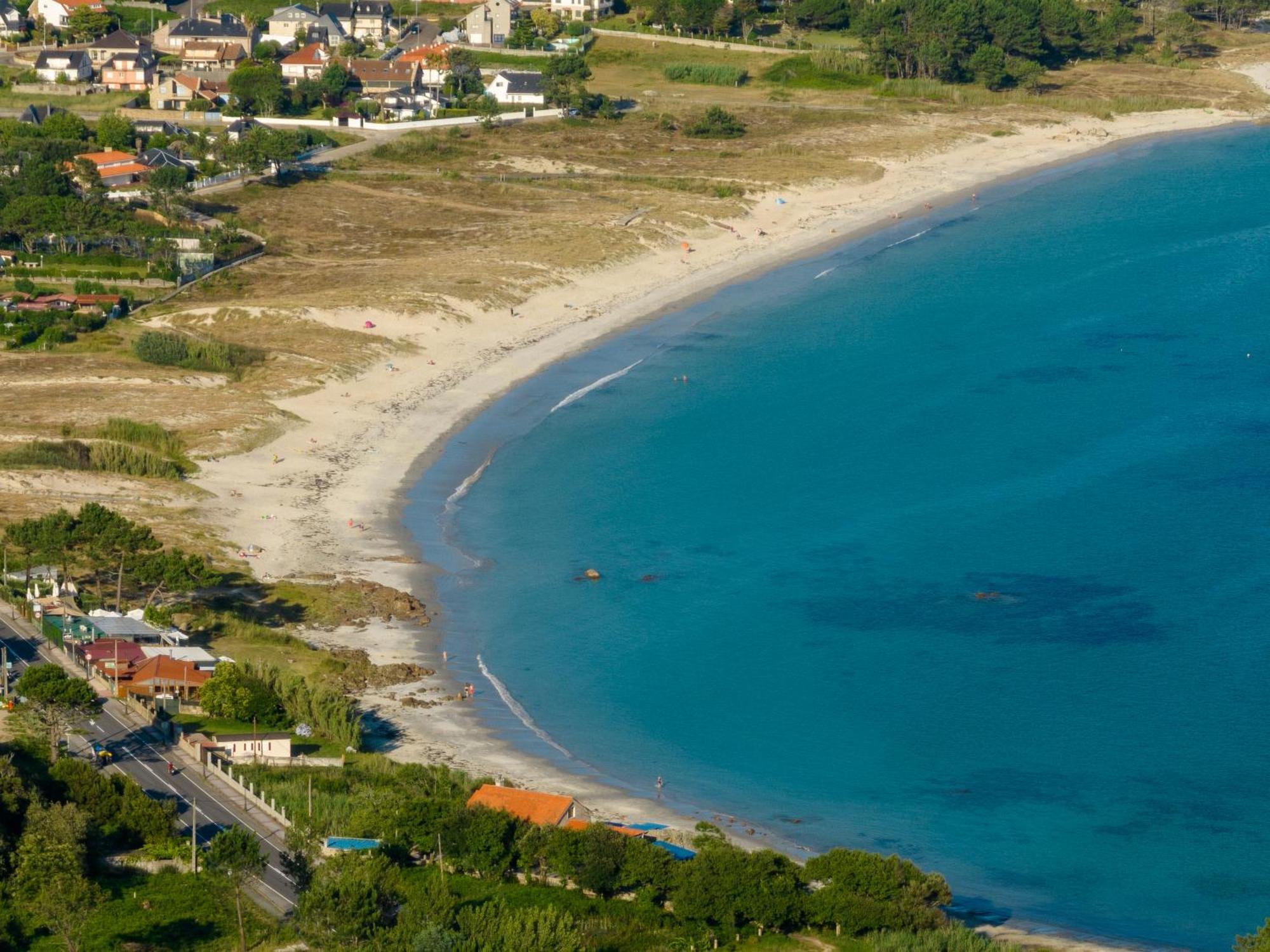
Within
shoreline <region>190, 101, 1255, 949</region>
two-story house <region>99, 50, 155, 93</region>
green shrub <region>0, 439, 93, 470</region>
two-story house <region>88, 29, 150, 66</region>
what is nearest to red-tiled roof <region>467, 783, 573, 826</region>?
shoreline <region>190, 101, 1255, 949</region>

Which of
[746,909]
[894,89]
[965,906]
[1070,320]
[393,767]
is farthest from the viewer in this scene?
[894,89]

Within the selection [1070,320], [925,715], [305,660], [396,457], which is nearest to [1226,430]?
[1070,320]

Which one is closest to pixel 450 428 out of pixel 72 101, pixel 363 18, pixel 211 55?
pixel 72 101

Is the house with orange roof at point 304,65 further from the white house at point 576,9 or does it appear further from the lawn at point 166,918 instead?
the lawn at point 166,918

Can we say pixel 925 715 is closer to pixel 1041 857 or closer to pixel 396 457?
pixel 1041 857

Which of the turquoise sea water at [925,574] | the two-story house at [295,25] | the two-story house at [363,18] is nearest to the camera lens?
the turquoise sea water at [925,574]

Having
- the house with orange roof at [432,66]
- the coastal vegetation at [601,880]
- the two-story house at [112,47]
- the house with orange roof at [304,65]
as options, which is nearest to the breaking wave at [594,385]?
the coastal vegetation at [601,880]

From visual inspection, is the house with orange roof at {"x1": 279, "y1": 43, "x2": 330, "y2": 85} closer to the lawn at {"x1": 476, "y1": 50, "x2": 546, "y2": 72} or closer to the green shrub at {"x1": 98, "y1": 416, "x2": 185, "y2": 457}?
the lawn at {"x1": 476, "y1": 50, "x2": 546, "y2": 72}
